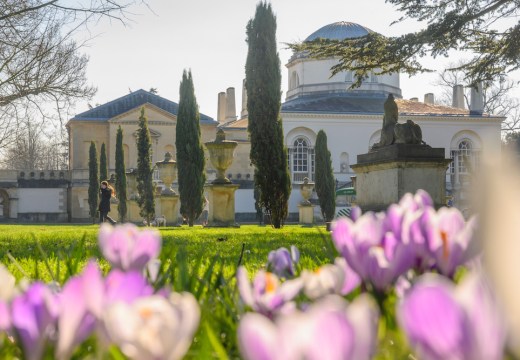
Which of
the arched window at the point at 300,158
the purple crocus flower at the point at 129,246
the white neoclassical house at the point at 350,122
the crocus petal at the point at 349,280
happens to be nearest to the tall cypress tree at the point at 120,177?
the white neoclassical house at the point at 350,122

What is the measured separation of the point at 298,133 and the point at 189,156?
19170 millimetres

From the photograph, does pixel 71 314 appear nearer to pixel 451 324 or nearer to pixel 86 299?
pixel 86 299

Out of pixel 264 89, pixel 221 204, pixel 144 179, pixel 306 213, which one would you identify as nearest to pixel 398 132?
pixel 221 204

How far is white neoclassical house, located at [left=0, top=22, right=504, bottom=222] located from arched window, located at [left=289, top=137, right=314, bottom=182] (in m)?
0.07

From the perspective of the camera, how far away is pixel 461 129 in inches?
1961

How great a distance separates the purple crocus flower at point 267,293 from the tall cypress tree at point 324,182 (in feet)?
120

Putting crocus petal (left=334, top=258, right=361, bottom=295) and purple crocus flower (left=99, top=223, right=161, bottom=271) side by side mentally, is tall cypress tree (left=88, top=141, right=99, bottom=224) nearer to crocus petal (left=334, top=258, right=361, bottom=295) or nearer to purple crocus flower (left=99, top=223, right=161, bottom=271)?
purple crocus flower (left=99, top=223, right=161, bottom=271)

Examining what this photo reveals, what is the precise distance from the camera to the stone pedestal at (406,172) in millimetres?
12555

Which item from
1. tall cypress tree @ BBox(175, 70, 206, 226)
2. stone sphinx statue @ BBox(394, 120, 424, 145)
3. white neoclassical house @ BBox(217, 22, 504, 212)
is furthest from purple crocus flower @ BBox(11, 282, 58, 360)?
white neoclassical house @ BBox(217, 22, 504, 212)

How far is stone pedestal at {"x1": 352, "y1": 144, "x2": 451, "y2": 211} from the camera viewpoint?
12.6 meters

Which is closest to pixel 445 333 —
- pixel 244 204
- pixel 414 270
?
pixel 414 270

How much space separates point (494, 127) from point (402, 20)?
37.4 meters

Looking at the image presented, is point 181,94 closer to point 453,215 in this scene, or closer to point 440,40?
point 440,40

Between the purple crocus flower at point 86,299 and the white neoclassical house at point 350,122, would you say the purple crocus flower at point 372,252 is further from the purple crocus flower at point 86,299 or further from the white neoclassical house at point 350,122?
the white neoclassical house at point 350,122
